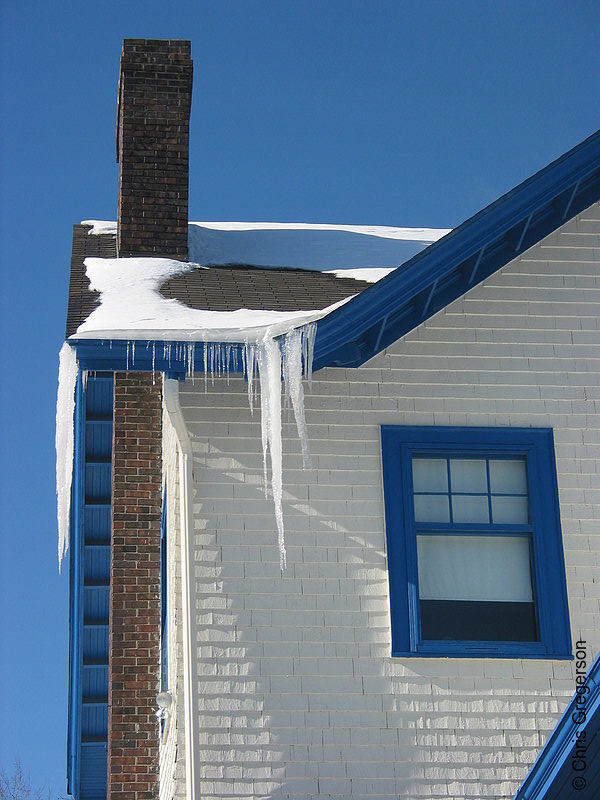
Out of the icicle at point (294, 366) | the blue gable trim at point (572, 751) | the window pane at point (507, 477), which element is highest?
the icicle at point (294, 366)

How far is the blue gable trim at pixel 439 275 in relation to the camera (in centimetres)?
984

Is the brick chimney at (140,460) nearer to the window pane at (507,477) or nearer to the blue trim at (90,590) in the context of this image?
the blue trim at (90,590)

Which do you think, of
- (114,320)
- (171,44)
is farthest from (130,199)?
(114,320)

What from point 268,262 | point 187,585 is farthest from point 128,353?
point 268,262

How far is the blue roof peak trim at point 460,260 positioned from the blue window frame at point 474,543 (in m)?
0.81

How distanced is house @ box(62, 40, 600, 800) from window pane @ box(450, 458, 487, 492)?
0.01 meters

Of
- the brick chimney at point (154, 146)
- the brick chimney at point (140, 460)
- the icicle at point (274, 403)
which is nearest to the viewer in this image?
the icicle at point (274, 403)

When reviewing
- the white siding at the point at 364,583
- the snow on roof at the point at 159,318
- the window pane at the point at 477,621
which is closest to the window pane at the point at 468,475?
the white siding at the point at 364,583

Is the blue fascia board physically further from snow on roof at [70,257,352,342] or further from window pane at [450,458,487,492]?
window pane at [450,458,487,492]

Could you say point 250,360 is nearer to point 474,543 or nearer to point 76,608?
→ point 474,543

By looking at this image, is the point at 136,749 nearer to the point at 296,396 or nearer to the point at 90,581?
the point at 90,581

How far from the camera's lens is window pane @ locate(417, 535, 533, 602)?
10250 millimetres

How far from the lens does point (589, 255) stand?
447 inches

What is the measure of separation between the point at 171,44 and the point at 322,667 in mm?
7718
